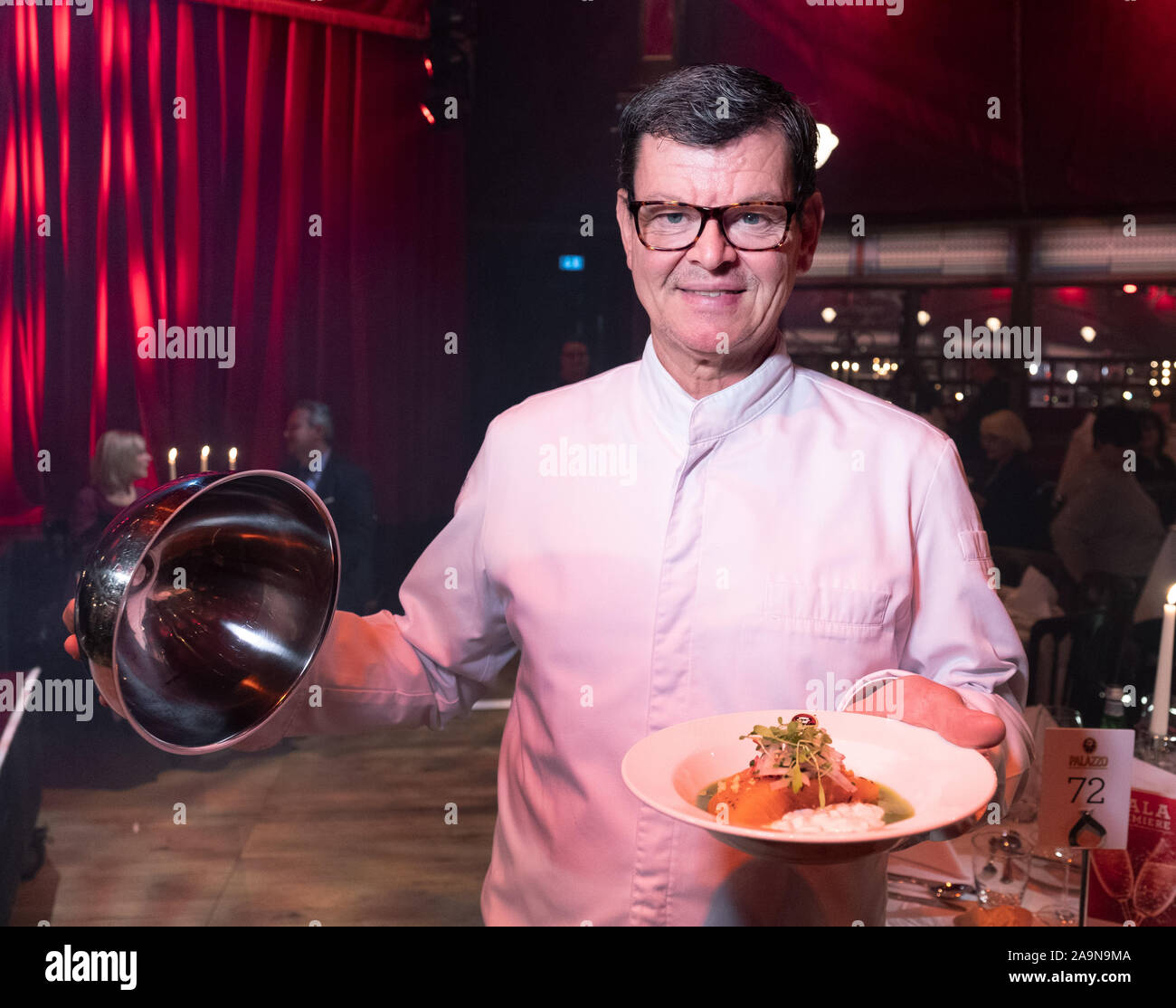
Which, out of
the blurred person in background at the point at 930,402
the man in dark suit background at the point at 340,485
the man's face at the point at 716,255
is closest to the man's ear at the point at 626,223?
the man's face at the point at 716,255

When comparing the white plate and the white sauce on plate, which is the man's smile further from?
the white sauce on plate

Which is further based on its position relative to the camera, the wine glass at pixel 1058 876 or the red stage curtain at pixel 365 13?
the red stage curtain at pixel 365 13

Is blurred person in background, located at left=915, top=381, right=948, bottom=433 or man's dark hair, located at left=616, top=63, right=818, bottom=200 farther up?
man's dark hair, located at left=616, top=63, right=818, bottom=200

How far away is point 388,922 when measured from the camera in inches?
115

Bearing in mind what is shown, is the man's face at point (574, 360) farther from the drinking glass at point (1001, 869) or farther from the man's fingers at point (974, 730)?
the man's fingers at point (974, 730)

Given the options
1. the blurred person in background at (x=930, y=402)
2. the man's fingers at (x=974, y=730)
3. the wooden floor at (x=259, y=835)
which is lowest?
the wooden floor at (x=259, y=835)

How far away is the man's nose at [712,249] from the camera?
110 cm

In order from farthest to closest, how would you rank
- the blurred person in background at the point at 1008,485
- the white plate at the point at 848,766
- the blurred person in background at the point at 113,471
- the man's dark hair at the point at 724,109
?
1. the blurred person in background at the point at 1008,485
2. the blurred person in background at the point at 113,471
3. the man's dark hair at the point at 724,109
4. the white plate at the point at 848,766

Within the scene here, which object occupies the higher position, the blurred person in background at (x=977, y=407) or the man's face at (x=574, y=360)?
the man's face at (x=574, y=360)

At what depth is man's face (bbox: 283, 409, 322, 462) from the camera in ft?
9.89

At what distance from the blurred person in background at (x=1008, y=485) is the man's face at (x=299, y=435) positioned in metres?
2.25

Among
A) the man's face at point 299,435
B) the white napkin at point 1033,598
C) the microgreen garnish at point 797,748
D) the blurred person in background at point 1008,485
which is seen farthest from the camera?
the blurred person in background at point 1008,485

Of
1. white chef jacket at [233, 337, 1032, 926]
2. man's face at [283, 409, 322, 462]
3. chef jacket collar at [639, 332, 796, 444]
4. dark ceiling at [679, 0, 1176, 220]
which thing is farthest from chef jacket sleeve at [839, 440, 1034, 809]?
man's face at [283, 409, 322, 462]

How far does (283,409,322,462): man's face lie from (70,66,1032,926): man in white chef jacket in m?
1.85
